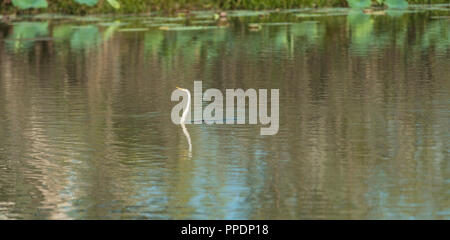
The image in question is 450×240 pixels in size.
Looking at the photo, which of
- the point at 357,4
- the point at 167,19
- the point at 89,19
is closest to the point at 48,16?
the point at 89,19

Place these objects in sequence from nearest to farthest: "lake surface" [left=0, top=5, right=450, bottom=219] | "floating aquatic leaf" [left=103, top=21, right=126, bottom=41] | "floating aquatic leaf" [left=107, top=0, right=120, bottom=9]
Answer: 1. "lake surface" [left=0, top=5, right=450, bottom=219]
2. "floating aquatic leaf" [left=103, top=21, right=126, bottom=41]
3. "floating aquatic leaf" [left=107, top=0, right=120, bottom=9]

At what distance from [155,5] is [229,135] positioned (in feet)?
91.9

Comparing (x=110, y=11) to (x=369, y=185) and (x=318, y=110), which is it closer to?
(x=318, y=110)

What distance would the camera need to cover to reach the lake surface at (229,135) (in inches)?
441

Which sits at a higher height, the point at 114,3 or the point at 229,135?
the point at 229,135

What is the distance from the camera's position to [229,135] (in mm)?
14852

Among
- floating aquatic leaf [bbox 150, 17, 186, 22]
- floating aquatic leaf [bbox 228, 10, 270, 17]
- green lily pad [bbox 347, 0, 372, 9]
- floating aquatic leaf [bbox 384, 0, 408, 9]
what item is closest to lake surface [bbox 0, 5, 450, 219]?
floating aquatic leaf [bbox 150, 17, 186, 22]

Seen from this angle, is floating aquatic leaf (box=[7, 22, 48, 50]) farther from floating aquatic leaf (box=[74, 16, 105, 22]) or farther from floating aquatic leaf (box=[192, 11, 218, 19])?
floating aquatic leaf (box=[192, 11, 218, 19])

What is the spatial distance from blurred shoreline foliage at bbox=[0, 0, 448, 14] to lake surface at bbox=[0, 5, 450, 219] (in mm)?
12122

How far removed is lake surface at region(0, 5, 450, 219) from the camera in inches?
441

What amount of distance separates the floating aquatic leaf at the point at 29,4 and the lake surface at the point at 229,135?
36.8 ft

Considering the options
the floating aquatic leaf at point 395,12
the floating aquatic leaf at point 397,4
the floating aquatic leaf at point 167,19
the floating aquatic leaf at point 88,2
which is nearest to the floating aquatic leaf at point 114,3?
the floating aquatic leaf at point 88,2

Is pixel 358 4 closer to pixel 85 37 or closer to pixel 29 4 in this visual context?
pixel 29 4

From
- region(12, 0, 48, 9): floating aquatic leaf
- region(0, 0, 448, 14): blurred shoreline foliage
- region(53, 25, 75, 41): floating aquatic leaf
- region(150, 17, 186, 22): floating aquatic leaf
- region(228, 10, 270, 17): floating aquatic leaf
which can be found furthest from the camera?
region(0, 0, 448, 14): blurred shoreline foliage
